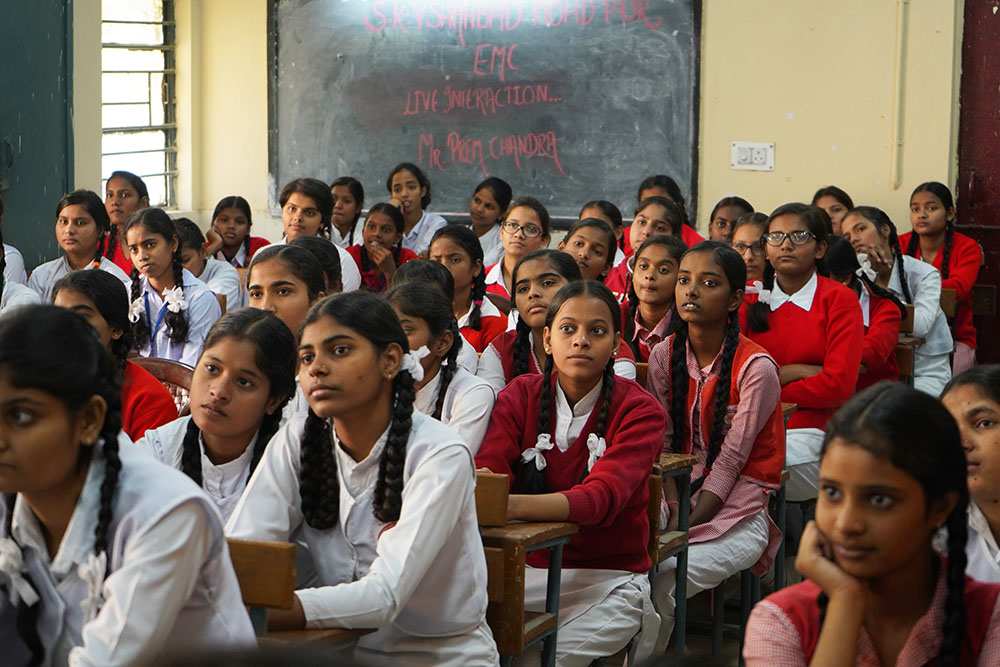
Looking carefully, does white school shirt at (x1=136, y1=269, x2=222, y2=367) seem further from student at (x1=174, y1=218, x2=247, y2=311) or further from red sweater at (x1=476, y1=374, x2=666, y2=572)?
red sweater at (x1=476, y1=374, x2=666, y2=572)

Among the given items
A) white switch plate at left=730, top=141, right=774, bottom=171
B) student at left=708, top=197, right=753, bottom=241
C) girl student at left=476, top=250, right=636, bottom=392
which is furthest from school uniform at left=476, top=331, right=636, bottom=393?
white switch plate at left=730, top=141, right=774, bottom=171

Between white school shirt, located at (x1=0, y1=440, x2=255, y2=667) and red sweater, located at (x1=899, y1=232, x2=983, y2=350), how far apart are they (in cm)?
467

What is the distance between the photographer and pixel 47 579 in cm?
148

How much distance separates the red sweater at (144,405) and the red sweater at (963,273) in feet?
13.0

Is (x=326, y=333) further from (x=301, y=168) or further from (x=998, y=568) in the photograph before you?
(x=301, y=168)

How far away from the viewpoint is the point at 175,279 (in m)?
4.13

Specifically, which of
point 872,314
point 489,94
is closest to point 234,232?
point 489,94

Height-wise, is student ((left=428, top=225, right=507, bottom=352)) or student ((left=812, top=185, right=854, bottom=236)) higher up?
student ((left=812, top=185, right=854, bottom=236))

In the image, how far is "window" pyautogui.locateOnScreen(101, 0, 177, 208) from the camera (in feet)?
22.2

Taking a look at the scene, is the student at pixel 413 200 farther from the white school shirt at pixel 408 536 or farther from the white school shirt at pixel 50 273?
the white school shirt at pixel 408 536

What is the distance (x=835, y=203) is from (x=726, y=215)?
0.49 meters

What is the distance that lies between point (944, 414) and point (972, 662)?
0.28 m

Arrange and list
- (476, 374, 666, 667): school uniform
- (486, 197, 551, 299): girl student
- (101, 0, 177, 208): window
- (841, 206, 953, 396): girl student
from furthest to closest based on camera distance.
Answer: (101, 0, 177, 208): window
(841, 206, 953, 396): girl student
(486, 197, 551, 299): girl student
(476, 374, 666, 667): school uniform

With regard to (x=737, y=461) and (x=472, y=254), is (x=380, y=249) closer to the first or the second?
(x=472, y=254)
